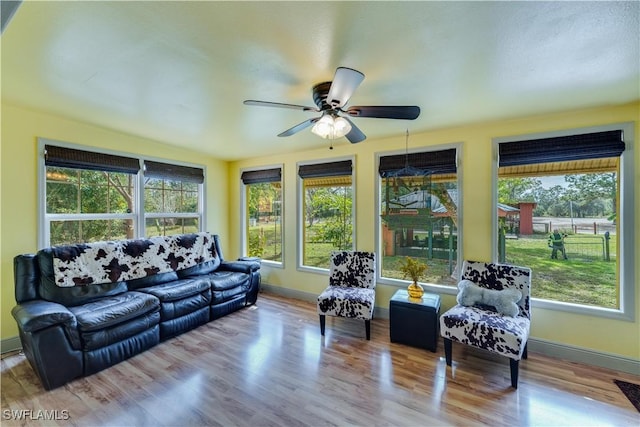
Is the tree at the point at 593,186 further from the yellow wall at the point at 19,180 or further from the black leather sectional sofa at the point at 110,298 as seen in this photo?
the yellow wall at the point at 19,180

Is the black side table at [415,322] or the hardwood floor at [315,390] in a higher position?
the black side table at [415,322]

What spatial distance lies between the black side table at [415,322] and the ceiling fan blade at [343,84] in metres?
2.15

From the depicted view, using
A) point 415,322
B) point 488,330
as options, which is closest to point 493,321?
point 488,330

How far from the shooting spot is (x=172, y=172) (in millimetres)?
4066

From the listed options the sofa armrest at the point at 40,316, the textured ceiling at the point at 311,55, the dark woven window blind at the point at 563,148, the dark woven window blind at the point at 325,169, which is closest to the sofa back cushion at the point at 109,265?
the sofa armrest at the point at 40,316

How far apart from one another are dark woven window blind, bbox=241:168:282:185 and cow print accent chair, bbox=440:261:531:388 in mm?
3055

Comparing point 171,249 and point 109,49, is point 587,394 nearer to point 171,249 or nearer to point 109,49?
point 109,49

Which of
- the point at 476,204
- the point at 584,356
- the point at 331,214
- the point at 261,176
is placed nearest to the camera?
the point at 584,356

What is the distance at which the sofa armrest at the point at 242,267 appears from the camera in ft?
12.9

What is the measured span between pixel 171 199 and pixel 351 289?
309 centimetres

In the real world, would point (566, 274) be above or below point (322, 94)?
below

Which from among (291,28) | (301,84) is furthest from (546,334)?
(291,28)

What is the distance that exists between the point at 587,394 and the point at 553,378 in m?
0.23

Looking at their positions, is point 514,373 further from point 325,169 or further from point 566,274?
point 325,169
